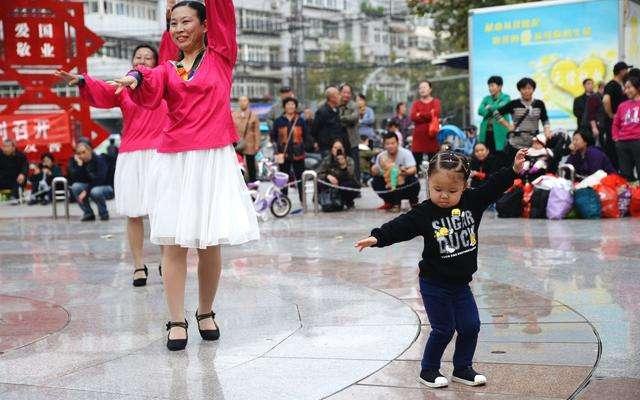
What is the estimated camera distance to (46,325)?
5.96m

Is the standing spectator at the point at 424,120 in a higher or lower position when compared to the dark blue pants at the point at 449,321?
higher

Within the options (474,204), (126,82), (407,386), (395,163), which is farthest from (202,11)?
(395,163)

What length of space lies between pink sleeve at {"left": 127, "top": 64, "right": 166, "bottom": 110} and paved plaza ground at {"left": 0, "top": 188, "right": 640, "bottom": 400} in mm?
1432

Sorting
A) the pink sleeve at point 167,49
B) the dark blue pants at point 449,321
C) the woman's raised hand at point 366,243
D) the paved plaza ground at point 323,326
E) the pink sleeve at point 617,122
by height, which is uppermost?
the pink sleeve at point 167,49

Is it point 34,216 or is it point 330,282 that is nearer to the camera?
point 330,282

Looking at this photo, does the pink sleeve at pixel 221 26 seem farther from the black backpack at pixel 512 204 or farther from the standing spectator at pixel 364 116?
the standing spectator at pixel 364 116

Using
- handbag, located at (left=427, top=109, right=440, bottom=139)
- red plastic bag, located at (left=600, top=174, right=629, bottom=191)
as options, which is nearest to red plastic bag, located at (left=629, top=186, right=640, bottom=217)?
red plastic bag, located at (left=600, top=174, right=629, bottom=191)

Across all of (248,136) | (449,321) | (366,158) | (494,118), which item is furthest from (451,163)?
(366,158)

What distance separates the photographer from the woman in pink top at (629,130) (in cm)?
1188

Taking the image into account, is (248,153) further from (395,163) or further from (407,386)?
(407,386)

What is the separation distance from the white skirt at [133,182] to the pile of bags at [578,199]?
579 centimetres

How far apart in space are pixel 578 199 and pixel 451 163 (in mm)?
7463

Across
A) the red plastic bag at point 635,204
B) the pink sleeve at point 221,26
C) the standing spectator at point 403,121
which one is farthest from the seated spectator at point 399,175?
the pink sleeve at point 221,26

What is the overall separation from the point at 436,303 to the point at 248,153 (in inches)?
432
